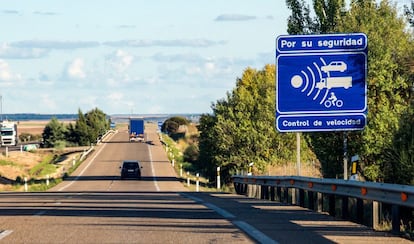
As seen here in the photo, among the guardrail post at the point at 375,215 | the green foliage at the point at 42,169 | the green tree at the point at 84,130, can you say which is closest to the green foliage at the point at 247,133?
the green foliage at the point at 42,169

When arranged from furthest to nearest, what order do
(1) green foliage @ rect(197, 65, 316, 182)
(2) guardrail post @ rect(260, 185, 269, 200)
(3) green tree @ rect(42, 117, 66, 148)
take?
(3) green tree @ rect(42, 117, 66, 148) → (1) green foliage @ rect(197, 65, 316, 182) → (2) guardrail post @ rect(260, 185, 269, 200)

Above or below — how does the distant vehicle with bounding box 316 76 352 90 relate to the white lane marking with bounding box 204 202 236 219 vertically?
above

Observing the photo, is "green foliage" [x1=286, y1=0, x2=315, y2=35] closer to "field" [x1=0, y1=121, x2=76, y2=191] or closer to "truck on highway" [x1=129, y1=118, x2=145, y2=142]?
"field" [x1=0, y1=121, x2=76, y2=191]

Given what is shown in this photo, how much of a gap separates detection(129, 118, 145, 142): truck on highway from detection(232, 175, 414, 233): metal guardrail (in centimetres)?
8084

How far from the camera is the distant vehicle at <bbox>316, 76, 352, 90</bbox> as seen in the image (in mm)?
20438

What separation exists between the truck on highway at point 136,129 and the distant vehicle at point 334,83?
8730 centimetres

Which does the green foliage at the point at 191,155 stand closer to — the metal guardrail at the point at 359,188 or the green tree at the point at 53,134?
the green tree at the point at 53,134

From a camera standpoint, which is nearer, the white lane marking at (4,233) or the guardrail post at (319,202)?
the white lane marking at (4,233)

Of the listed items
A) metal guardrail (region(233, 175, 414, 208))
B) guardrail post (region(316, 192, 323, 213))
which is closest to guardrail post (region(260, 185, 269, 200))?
metal guardrail (region(233, 175, 414, 208))

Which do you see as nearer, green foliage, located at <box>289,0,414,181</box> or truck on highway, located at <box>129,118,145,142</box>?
green foliage, located at <box>289,0,414,181</box>

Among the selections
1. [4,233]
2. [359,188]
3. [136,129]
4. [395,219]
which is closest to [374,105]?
[359,188]

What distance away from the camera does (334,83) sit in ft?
67.6

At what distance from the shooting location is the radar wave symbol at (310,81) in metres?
20.7

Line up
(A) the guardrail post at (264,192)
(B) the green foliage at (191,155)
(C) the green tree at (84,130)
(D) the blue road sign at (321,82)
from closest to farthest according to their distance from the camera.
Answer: (D) the blue road sign at (321,82)
(A) the guardrail post at (264,192)
(B) the green foliage at (191,155)
(C) the green tree at (84,130)
